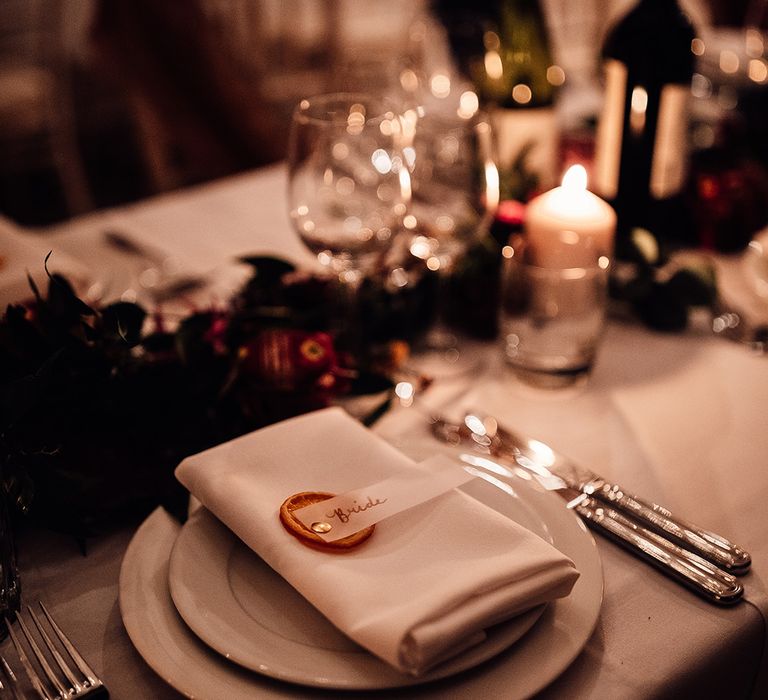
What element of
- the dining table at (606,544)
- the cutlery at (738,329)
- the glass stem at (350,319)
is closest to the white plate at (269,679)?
the dining table at (606,544)

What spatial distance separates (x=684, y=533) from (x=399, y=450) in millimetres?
238

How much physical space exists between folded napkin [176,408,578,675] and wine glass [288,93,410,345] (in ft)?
0.85

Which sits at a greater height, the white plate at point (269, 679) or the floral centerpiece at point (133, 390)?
the floral centerpiece at point (133, 390)

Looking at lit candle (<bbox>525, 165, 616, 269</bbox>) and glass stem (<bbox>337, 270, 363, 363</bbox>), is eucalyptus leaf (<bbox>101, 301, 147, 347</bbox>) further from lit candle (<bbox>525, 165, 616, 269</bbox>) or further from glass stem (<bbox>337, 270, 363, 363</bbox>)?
lit candle (<bbox>525, 165, 616, 269</bbox>)

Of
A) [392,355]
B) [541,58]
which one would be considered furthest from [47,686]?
[541,58]

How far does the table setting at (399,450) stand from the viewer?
1.75 ft

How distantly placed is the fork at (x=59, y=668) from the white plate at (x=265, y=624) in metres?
0.07

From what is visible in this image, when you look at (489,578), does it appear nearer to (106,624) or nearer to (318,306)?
(106,624)

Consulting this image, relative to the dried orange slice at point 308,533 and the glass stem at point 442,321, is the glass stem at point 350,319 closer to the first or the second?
the glass stem at point 442,321

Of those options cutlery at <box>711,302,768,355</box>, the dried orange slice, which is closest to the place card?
the dried orange slice

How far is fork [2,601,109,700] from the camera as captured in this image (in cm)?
52

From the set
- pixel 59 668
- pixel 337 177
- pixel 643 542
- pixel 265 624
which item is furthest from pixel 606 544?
pixel 337 177

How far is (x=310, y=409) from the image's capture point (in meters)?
0.80

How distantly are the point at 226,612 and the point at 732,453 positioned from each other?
525mm
